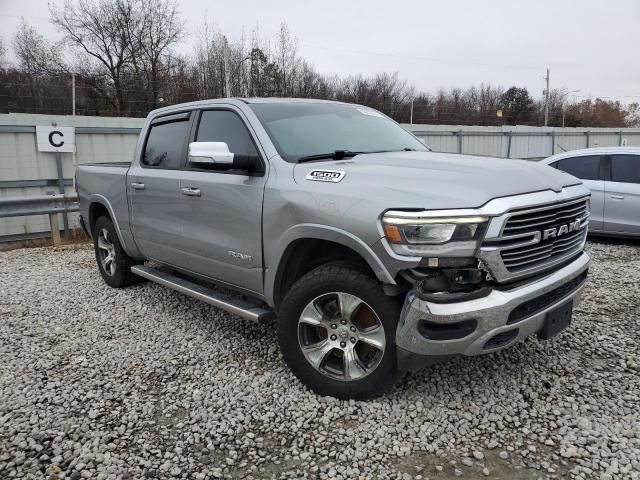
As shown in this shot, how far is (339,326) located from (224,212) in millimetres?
1296

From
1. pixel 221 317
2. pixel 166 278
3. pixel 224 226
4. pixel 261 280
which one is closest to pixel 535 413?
pixel 261 280

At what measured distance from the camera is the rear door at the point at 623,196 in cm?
738

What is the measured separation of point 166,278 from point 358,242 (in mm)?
2395

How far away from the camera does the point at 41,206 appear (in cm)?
870

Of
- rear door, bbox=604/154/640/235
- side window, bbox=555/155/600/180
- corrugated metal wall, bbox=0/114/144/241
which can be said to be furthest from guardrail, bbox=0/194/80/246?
rear door, bbox=604/154/640/235

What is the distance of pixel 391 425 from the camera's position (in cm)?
295

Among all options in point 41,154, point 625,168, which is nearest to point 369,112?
point 625,168

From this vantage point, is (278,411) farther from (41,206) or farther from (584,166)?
(41,206)

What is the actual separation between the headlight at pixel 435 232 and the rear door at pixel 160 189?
229 cm

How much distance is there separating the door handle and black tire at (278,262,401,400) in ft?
4.23

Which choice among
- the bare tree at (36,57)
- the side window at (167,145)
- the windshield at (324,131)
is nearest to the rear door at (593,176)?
the windshield at (324,131)

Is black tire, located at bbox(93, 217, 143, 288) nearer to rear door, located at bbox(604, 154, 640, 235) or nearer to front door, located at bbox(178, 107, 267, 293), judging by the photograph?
front door, located at bbox(178, 107, 267, 293)

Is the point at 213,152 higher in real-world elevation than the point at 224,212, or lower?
higher

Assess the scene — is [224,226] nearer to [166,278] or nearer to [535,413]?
[166,278]
